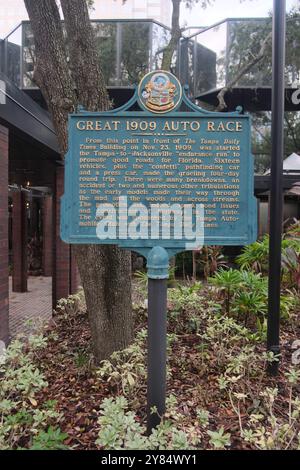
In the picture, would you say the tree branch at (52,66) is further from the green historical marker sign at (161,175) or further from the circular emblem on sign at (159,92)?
the circular emblem on sign at (159,92)

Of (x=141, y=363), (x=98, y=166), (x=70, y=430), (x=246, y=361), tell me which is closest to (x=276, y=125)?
(x=98, y=166)

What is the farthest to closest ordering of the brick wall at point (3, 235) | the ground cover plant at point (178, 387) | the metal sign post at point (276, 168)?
the brick wall at point (3, 235) < the metal sign post at point (276, 168) < the ground cover plant at point (178, 387)

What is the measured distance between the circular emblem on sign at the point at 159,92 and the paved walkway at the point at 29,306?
456cm

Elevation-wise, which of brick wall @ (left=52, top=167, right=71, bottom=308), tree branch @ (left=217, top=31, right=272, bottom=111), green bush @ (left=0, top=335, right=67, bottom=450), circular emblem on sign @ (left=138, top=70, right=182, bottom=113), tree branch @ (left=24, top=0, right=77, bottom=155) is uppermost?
tree branch @ (left=217, top=31, right=272, bottom=111)

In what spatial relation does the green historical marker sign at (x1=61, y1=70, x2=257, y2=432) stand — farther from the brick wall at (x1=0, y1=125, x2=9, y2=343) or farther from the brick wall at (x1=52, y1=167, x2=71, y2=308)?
the brick wall at (x1=52, y1=167, x2=71, y2=308)

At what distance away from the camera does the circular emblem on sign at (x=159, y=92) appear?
287cm

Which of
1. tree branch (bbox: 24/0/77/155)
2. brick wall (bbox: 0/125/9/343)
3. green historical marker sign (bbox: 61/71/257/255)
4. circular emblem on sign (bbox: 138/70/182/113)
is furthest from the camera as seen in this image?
brick wall (bbox: 0/125/9/343)

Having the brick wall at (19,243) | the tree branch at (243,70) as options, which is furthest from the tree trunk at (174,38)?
the brick wall at (19,243)

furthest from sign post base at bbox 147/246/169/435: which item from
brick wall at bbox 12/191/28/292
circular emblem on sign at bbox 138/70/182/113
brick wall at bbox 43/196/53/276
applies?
brick wall at bbox 43/196/53/276

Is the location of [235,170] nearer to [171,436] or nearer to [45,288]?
[171,436]

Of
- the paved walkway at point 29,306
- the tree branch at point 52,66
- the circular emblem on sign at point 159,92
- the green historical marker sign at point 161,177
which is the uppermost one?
the tree branch at point 52,66

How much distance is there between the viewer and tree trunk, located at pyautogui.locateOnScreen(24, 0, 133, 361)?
388 cm

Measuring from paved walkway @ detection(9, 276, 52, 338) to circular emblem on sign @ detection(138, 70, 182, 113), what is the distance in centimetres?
456

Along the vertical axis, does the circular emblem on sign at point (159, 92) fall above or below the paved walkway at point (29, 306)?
above
